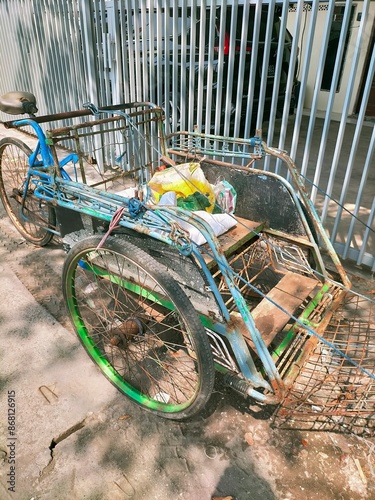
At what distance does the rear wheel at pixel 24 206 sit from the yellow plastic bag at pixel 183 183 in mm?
1066

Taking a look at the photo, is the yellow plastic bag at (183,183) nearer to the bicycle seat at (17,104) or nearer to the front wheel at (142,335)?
the front wheel at (142,335)

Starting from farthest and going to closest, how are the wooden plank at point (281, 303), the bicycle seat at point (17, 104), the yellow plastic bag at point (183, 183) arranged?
the bicycle seat at point (17, 104) → the yellow plastic bag at point (183, 183) → the wooden plank at point (281, 303)

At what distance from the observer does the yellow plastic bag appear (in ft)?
8.34

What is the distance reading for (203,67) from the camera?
3846 millimetres

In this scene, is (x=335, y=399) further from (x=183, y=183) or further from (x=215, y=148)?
(x=215, y=148)

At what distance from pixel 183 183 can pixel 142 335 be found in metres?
1.01

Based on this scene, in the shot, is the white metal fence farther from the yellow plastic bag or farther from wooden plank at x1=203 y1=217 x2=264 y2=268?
the yellow plastic bag

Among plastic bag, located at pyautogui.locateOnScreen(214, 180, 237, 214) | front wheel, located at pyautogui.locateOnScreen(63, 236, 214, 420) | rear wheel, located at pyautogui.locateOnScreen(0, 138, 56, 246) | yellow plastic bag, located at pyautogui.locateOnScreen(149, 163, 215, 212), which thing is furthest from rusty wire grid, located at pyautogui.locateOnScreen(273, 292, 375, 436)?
rear wheel, located at pyautogui.locateOnScreen(0, 138, 56, 246)

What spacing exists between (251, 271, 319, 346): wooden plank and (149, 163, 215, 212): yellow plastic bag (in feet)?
2.37

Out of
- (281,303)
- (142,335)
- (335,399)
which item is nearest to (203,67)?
(281,303)

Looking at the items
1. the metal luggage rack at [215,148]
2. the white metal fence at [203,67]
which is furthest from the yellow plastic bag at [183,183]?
the white metal fence at [203,67]

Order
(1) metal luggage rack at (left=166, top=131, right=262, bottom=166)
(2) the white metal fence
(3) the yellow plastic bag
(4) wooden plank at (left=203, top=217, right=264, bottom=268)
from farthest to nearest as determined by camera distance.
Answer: (2) the white metal fence → (1) metal luggage rack at (left=166, top=131, right=262, bottom=166) → (3) the yellow plastic bag → (4) wooden plank at (left=203, top=217, right=264, bottom=268)

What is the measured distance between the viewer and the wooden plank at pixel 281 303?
209 centimetres

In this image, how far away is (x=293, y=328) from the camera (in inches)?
85.7
